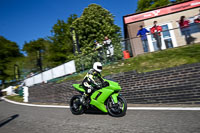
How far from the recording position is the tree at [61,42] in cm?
3366

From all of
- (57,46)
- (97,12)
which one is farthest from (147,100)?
(57,46)

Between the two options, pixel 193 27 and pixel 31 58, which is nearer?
pixel 193 27

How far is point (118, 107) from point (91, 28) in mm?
21929

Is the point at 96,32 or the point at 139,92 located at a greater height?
the point at 96,32

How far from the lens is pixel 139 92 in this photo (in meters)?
6.10

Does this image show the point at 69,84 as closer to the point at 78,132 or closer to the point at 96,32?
the point at 78,132

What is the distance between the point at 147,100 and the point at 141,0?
119 feet

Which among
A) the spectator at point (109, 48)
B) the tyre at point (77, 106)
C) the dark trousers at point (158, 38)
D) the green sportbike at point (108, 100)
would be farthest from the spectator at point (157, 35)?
the tyre at point (77, 106)

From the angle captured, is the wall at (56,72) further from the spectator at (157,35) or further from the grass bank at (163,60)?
the spectator at (157,35)

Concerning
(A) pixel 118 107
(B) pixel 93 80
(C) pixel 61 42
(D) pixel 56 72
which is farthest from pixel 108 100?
(C) pixel 61 42

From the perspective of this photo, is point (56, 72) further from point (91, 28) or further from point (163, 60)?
point (91, 28)

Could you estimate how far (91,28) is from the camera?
2481 centimetres

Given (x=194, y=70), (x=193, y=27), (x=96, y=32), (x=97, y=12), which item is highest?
(x=97, y=12)

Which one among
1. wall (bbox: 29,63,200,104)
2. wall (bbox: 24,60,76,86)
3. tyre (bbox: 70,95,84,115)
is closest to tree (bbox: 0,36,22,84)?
wall (bbox: 24,60,76,86)
